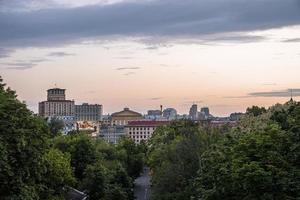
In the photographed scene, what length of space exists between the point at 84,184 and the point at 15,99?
25715 mm

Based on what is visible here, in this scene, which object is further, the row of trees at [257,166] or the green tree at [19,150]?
the row of trees at [257,166]

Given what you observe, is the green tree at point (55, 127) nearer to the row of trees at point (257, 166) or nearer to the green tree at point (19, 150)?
the row of trees at point (257, 166)

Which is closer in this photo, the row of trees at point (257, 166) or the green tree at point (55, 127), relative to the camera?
the row of trees at point (257, 166)

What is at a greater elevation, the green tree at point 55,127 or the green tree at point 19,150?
the green tree at point 55,127

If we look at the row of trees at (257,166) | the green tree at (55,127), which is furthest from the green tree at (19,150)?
the green tree at (55,127)

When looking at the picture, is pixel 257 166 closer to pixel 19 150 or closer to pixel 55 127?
pixel 19 150

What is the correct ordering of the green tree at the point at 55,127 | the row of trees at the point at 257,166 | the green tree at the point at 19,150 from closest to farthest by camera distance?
the green tree at the point at 19,150 → the row of trees at the point at 257,166 → the green tree at the point at 55,127

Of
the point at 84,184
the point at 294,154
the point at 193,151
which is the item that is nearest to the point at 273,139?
the point at 294,154

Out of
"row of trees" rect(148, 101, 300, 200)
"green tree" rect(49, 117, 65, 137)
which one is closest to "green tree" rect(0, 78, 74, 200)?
"row of trees" rect(148, 101, 300, 200)

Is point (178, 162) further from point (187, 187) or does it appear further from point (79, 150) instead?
point (79, 150)

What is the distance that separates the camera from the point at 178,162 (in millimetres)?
49469

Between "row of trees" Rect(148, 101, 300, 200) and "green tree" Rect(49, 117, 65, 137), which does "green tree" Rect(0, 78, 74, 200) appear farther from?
"green tree" Rect(49, 117, 65, 137)

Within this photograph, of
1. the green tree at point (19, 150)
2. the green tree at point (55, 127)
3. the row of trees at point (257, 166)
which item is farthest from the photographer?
the green tree at point (55, 127)

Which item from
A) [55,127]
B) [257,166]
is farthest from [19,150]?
[55,127]
